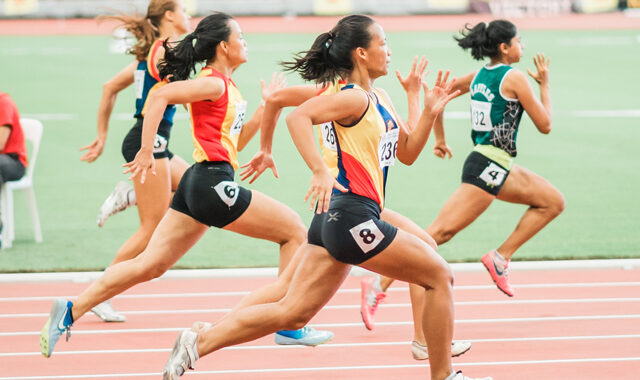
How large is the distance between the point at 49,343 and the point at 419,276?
2314 mm

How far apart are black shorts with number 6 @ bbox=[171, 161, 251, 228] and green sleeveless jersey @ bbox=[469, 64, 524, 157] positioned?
2.21m

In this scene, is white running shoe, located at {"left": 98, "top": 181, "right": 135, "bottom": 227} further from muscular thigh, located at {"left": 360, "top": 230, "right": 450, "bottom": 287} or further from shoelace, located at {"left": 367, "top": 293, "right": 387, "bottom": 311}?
muscular thigh, located at {"left": 360, "top": 230, "right": 450, "bottom": 287}

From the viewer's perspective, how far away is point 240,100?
6.29 m

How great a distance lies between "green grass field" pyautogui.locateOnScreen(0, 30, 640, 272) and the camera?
948 cm

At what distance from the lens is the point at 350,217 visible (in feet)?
16.2

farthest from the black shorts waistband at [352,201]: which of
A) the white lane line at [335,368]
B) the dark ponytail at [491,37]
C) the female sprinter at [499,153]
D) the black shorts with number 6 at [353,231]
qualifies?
the dark ponytail at [491,37]

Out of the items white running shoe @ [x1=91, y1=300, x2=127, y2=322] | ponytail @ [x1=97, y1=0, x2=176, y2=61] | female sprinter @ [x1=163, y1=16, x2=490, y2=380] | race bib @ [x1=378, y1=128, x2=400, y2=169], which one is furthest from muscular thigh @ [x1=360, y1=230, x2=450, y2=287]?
ponytail @ [x1=97, y1=0, x2=176, y2=61]

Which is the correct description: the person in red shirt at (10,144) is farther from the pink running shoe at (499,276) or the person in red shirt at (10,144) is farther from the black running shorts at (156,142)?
the pink running shoe at (499,276)

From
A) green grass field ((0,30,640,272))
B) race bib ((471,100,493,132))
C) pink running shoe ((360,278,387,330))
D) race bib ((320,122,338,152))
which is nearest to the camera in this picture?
race bib ((320,122,338,152))

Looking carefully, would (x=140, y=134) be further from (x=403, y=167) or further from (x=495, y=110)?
(x=403, y=167)

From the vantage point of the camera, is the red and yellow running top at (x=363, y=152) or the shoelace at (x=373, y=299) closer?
the red and yellow running top at (x=363, y=152)

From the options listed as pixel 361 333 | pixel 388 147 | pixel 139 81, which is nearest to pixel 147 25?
pixel 139 81

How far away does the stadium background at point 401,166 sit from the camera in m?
9.60

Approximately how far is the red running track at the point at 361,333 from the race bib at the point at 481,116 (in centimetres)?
135
